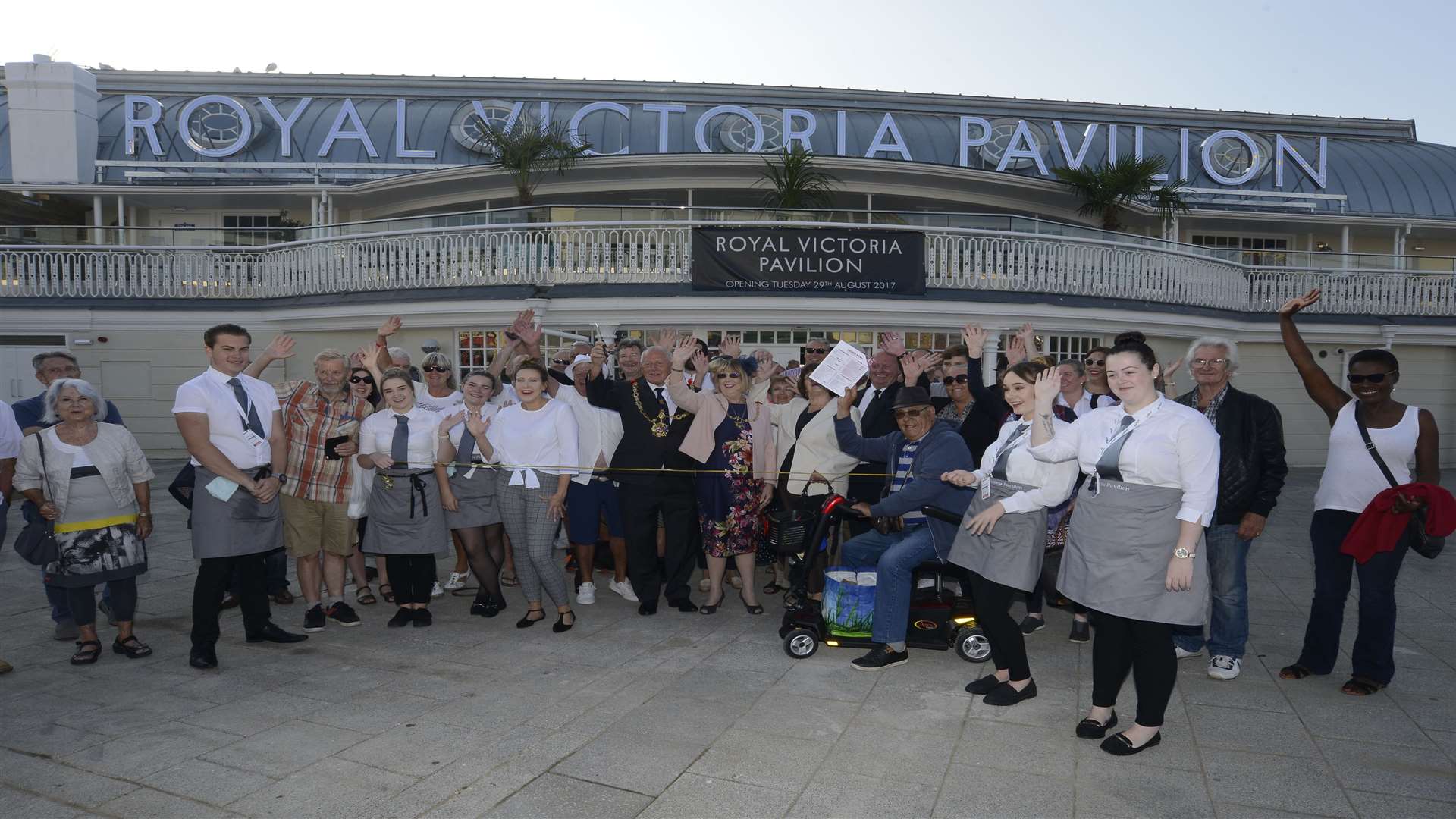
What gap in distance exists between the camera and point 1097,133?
2144 centimetres

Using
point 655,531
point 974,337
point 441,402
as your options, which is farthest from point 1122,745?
point 441,402

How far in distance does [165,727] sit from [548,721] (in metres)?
1.85

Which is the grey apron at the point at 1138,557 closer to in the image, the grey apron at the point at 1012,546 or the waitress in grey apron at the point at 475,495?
the grey apron at the point at 1012,546

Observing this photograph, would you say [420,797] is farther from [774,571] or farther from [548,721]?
[774,571]

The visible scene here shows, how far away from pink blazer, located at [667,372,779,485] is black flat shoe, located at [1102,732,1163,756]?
3.11 metres

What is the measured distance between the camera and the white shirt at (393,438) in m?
6.17

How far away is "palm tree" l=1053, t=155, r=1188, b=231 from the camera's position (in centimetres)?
1808

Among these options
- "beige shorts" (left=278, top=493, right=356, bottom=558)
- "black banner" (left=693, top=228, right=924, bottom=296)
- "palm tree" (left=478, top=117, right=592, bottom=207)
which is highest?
"palm tree" (left=478, top=117, right=592, bottom=207)

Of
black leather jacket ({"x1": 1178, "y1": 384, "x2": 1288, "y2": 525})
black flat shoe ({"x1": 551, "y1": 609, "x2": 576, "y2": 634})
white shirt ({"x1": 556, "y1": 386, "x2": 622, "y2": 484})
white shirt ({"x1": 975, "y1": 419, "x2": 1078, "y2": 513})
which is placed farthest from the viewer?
white shirt ({"x1": 556, "y1": 386, "x2": 622, "y2": 484})

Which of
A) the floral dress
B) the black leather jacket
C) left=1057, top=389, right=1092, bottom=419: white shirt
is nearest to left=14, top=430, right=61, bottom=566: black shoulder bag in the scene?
the floral dress

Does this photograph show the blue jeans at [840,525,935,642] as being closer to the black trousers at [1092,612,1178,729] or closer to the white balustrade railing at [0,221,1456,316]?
the black trousers at [1092,612,1178,729]

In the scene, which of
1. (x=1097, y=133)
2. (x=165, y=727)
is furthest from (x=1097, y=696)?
(x=1097, y=133)

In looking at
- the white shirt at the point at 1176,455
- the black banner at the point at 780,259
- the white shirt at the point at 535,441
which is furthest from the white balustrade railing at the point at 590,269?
the white shirt at the point at 1176,455

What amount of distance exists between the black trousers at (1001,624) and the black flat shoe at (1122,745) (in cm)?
64
